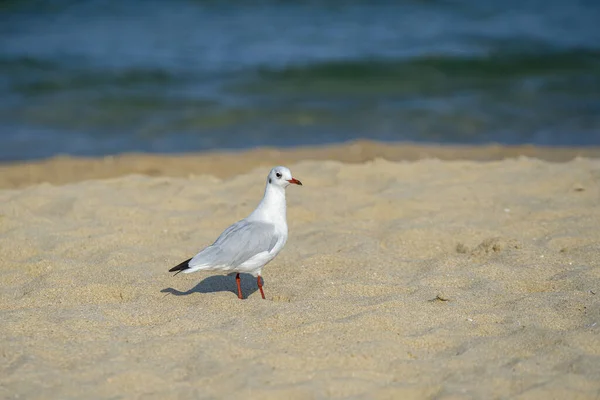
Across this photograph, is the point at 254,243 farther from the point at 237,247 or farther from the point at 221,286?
the point at 221,286

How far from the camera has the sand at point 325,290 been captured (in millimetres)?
3633

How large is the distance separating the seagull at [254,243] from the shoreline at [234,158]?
12.5ft

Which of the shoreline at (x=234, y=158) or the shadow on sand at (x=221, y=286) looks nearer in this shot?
the shadow on sand at (x=221, y=286)

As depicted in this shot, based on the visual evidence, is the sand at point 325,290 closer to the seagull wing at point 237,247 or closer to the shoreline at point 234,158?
the seagull wing at point 237,247

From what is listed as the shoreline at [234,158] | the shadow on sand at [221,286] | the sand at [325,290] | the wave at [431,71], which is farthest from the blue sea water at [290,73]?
the shadow on sand at [221,286]

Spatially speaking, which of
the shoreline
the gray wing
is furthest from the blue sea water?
the gray wing

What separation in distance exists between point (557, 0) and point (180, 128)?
11943mm

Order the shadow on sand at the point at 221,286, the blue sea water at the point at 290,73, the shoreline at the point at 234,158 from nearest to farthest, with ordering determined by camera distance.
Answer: the shadow on sand at the point at 221,286 → the shoreline at the point at 234,158 → the blue sea water at the point at 290,73

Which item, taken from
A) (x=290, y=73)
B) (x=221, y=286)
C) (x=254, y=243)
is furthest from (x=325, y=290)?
(x=290, y=73)

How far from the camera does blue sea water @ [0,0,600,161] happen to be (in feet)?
36.3

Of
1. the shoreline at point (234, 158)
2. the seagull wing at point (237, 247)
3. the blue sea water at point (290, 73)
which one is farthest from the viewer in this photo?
the blue sea water at point (290, 73)

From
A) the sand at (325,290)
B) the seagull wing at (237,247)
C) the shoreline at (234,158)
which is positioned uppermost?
the seagull wing at (237,247)

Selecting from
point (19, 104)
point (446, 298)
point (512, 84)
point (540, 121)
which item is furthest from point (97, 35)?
point (446, 298)

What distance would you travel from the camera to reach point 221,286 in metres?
5.28
